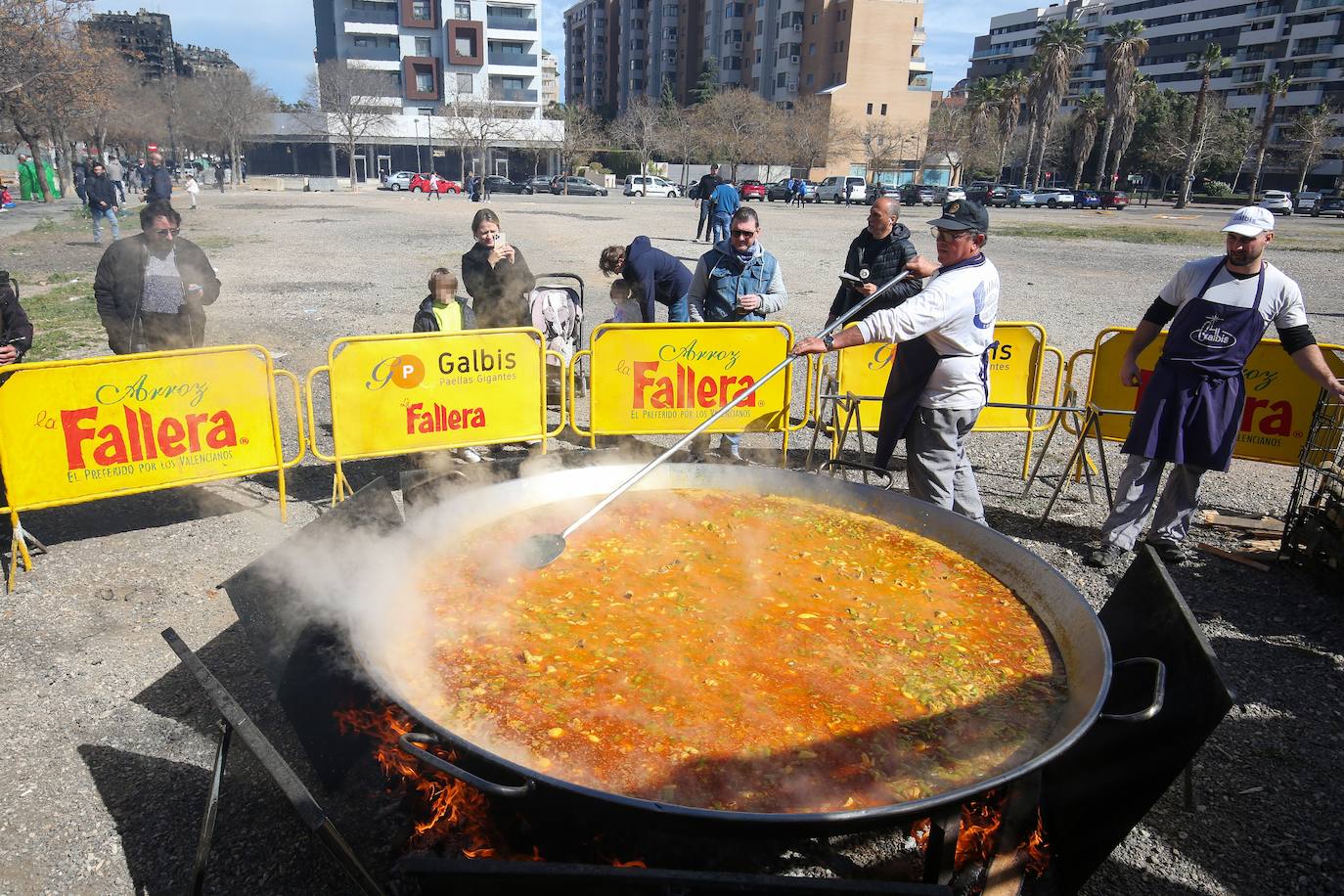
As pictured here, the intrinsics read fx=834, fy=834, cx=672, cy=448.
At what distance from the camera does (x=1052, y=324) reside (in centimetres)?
1415

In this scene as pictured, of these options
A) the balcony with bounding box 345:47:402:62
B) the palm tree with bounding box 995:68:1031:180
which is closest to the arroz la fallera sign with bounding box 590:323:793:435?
the palm tree with bounding box 995:68:1031:180

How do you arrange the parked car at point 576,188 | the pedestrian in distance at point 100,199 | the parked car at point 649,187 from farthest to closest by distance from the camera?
1. the parked car at point 649,187
2. the parked car at point 576,188
3. the pedestrian in distance at point 100,199

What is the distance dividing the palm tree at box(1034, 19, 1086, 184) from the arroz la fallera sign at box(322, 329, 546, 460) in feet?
253

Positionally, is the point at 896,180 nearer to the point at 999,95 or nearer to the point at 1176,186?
the point at 999,95

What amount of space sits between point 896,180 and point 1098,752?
276ft

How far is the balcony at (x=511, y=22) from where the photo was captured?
8650 cm

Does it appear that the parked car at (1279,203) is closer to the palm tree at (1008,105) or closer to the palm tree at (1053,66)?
the palm tree at (1053,66)

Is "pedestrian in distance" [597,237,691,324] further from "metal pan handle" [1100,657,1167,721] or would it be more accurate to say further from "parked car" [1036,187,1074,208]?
"parked car" [1036,187,1074,208]

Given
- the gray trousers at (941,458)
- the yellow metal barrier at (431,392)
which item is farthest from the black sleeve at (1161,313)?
the yellow metal barrier at (431,392)

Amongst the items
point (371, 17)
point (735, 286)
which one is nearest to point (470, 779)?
point (735, 286)

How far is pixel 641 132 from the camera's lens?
82.1 metres

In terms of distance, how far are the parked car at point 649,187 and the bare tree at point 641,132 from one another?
11.0 metres

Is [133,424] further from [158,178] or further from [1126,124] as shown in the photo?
[1126,124]

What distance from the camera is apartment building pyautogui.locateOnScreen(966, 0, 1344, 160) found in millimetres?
87938
